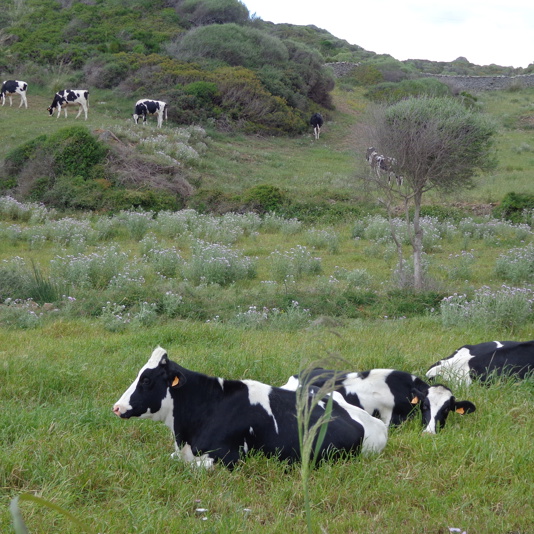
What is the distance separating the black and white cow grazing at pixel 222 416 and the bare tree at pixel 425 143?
26.2 ft

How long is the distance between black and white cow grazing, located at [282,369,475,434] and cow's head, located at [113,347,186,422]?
1.11 m

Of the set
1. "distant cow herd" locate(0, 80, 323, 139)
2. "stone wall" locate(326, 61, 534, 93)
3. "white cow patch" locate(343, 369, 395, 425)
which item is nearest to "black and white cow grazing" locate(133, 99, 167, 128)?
"distant cow herd" locate(0, 80, 323, 139)

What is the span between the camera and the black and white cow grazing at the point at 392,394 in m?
5.39

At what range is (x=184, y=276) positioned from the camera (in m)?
13.1

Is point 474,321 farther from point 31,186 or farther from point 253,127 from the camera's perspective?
point 253,127

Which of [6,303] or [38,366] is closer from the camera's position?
[38,366]

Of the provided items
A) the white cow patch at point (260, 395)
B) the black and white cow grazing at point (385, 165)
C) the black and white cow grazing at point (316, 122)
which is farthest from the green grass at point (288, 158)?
the white cow patch at point (260, 395)

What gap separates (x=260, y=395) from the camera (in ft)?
15.7

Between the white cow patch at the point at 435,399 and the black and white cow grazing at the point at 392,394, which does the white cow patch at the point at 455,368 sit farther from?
the white cow patch at the point at 435,399

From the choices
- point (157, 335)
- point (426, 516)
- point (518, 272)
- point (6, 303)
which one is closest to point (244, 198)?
point (518, 272)

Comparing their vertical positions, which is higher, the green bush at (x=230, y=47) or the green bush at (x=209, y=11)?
the green bush at (x=209, y=11)

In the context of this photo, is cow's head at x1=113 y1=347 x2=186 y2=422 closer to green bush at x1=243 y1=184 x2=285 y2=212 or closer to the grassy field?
the grassy field

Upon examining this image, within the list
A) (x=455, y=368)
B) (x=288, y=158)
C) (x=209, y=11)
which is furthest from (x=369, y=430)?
(x=209, y=11)

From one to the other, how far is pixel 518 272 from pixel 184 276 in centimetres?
680
